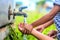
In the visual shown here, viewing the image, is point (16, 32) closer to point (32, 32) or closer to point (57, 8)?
point (32, 32)

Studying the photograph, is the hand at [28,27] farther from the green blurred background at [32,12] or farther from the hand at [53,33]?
the hand at [53,33]

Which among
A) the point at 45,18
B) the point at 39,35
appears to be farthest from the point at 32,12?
the point at 39,35

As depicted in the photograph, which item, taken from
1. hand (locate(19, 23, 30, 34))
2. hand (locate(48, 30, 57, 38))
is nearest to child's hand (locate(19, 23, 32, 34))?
hand (locate(19, 23, 30, 34))

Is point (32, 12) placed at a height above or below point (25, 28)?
above

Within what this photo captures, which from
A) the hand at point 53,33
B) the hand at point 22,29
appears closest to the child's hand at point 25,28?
the hand at point 22,29

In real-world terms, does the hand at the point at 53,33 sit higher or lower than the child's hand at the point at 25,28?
lower

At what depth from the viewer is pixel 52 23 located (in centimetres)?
198

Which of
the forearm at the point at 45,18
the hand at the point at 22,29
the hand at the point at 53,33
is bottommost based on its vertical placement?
the hand at the point at 53,33

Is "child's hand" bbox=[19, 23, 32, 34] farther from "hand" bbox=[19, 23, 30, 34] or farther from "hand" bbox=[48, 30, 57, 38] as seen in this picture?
"hand" bbox=[48, 30, 57, 38]

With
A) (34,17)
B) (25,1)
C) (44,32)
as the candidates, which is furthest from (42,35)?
(25,1)

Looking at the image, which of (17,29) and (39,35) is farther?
(17,29)

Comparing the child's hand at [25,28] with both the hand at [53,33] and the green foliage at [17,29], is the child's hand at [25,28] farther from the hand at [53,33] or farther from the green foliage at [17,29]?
the hand at [53,33]

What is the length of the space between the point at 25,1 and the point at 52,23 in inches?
13.9

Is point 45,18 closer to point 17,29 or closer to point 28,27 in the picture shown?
point 28,27
